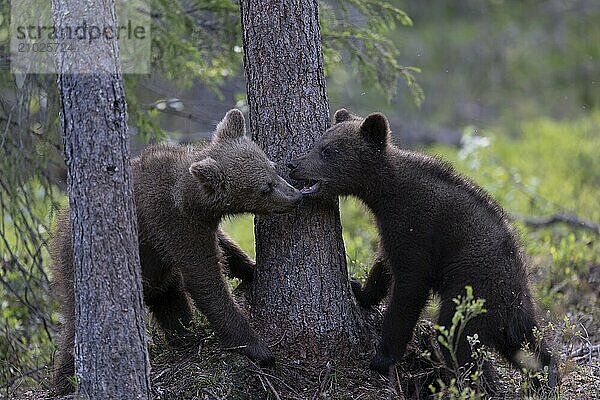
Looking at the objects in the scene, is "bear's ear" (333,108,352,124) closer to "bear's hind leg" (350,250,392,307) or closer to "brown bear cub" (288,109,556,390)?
"brown bear cub" (288,109,556,390)

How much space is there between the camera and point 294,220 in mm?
6188

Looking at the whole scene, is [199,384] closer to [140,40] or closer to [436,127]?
[140,40]

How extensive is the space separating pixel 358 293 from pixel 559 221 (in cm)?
510

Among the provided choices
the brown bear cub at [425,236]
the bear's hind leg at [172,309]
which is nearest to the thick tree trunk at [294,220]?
the brown bear cub at [425,236]

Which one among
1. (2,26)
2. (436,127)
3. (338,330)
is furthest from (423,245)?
(436,127)

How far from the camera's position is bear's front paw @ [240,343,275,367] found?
587cm

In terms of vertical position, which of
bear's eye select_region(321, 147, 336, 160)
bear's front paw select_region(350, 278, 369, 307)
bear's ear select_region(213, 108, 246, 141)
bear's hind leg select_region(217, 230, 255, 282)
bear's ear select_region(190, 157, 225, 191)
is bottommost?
bear's front paw select_region(350, 278, 369, 307)

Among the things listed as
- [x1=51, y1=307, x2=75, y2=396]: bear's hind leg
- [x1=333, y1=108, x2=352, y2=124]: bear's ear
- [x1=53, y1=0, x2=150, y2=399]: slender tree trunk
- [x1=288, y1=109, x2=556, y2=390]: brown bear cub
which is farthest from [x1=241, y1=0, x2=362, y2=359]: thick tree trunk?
[x1=53, y1=0, x2=150, y2=399]: slender tree trunk

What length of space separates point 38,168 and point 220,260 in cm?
215

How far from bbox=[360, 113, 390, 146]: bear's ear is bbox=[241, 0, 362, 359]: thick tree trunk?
30 cm

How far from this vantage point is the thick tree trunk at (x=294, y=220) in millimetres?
5996

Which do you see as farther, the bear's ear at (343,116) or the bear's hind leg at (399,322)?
the bear's ear at (343,116)

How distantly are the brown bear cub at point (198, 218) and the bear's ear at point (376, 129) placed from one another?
74 cm

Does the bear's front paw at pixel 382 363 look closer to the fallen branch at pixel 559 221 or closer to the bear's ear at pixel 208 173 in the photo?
the bear's ear at pixel 208 173
